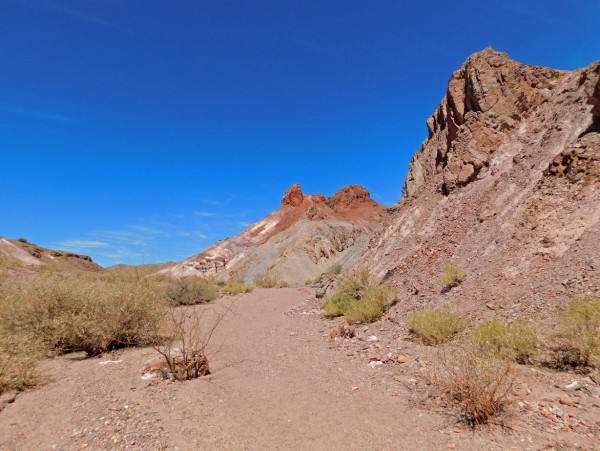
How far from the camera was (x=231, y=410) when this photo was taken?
510cm

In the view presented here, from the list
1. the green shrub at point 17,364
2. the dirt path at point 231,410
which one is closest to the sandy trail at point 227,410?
the dirt path at point 231,410

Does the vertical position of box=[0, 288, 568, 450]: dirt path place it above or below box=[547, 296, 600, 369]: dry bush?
below

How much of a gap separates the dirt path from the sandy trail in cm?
1

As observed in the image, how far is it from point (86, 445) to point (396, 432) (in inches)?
141

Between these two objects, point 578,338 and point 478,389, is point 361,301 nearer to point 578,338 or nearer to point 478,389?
point 578,338

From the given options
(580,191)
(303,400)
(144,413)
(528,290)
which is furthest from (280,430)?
(580,191)

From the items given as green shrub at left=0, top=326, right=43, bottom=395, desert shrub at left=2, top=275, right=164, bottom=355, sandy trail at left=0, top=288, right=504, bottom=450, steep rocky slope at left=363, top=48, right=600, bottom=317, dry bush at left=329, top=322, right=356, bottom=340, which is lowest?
sandy trail at left=0, top=288, right=504, bottom=450

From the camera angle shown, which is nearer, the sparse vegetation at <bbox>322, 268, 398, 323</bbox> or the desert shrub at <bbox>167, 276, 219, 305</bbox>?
the sparse vegetation at <bbox>322, 268, 398, 323</bbox>

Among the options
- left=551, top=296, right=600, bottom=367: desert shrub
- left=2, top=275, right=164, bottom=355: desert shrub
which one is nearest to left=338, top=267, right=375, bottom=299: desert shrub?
left=2, top=275, right=164, bottom=355: desert shrub

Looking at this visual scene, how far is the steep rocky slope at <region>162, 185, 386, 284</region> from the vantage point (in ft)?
126

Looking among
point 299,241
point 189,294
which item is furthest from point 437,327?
point 299,241

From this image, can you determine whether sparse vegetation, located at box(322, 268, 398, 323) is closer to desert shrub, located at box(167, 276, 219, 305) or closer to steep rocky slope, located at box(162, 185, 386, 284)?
desert shrub, located at box(167, 276, 219, 305)

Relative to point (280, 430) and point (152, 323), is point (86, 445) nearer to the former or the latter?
point (280, 430)

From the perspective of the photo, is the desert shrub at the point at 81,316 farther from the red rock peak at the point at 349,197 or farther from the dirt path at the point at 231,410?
the red rock peak at the point at 349,197
